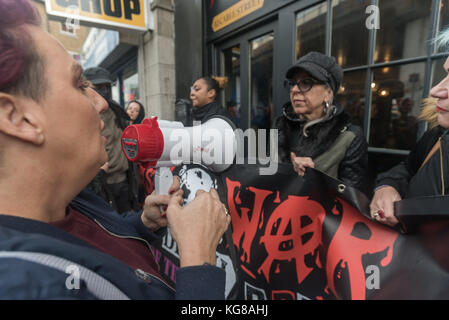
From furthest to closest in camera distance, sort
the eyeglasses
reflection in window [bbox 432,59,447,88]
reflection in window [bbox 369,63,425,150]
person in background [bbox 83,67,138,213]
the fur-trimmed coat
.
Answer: person in background [bbox 83,67,138,213] < reflection in window [bbox 369,63,425,150] < reflection in window [bbox 432,59,447,88] < the eyeglasses < the fur-trimmed coat

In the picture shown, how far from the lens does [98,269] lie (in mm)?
581

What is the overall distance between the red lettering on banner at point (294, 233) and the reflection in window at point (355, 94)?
5.44 feet

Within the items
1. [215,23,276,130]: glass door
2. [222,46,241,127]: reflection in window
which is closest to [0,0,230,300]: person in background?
[215,23,276,130]: glass door

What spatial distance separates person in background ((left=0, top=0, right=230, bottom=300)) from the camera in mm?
499

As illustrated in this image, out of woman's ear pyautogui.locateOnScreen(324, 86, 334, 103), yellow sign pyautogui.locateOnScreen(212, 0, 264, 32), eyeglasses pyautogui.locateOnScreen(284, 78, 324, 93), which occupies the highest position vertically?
yellow sign pyautogui.locateOnScreen(212, 0, 264, 32)

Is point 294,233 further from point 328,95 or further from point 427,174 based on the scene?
point 328,95

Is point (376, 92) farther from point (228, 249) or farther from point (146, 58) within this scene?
point (146, 58)

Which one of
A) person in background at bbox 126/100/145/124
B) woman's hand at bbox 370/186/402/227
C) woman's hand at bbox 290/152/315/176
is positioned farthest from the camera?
person in background at bbox 126/100/145/124

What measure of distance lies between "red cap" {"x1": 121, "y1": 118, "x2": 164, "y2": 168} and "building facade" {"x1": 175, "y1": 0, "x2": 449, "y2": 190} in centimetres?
225

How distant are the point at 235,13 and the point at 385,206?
3719 mm

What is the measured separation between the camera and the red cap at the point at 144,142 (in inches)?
39.2

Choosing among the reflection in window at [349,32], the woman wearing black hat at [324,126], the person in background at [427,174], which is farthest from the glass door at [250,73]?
the person in background at [427,174]

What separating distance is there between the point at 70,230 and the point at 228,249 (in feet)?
3.16

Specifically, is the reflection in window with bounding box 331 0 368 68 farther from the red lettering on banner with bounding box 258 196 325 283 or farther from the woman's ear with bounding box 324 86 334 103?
the red lettering on banner with bounding box 258 196 325 283
